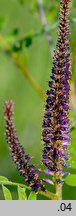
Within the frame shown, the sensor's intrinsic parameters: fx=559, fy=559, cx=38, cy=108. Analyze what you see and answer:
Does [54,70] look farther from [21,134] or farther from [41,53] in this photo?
[41,53]

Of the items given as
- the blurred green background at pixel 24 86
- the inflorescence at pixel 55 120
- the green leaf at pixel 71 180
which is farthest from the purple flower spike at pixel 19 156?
the blurred green background at pixel 24 86

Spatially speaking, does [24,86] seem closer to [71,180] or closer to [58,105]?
[71,180]

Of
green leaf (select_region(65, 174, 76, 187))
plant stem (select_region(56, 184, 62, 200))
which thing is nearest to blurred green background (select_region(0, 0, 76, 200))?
green leaf (select_region(65, 174, 76, 187))

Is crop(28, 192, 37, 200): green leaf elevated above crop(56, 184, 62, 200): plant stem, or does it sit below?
above

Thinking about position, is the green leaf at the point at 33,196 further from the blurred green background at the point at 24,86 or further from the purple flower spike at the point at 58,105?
Result: the blurred green background at the point at 24,86

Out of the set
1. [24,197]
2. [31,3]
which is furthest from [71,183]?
[31,3]

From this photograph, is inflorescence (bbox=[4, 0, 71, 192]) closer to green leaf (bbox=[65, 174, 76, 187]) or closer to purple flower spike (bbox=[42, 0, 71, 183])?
purple flower spike (bbox=[42, 0, 71, 183])

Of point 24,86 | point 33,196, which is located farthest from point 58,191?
point 24,86
